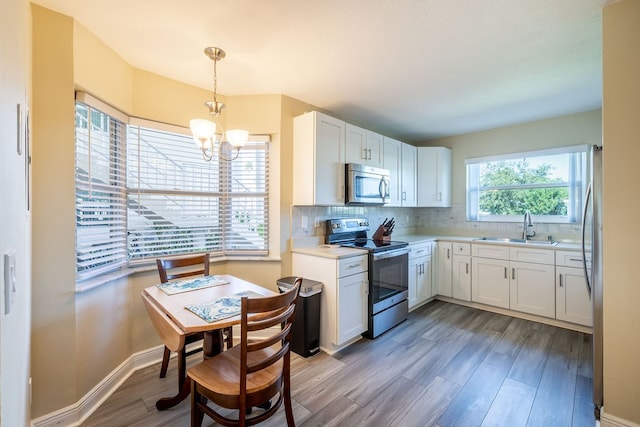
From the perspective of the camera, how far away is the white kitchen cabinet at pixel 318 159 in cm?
274

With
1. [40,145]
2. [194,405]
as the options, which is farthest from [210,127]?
[194,405]

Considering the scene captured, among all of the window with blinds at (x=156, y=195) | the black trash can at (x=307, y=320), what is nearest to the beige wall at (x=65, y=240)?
the window with blinds at (x=156, y=195)

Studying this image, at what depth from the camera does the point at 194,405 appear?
1.46 metres

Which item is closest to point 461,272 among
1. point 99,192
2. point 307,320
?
point 307,320

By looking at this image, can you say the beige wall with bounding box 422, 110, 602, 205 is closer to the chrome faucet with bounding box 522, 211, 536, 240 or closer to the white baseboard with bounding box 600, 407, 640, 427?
the chrome faucet with bounding box 522, 211, 536, 240

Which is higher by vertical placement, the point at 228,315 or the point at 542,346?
the point at 228,315

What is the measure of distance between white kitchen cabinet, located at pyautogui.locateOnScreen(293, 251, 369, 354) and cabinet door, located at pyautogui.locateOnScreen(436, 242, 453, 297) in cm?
163

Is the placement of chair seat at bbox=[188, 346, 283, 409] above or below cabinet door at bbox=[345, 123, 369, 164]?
below

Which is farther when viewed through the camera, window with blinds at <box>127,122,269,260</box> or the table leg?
window with blinds at <box>127,122,269,260</box>

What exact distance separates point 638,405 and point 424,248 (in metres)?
2.23

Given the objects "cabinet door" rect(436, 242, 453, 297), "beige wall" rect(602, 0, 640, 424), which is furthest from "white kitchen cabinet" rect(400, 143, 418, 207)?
"beige wall" rect(602, 0, 640, 424)

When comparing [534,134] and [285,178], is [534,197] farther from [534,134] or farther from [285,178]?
[285,178]

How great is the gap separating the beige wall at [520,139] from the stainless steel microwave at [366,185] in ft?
4.83

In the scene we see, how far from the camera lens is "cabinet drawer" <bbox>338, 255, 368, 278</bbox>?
2529 millimetres
